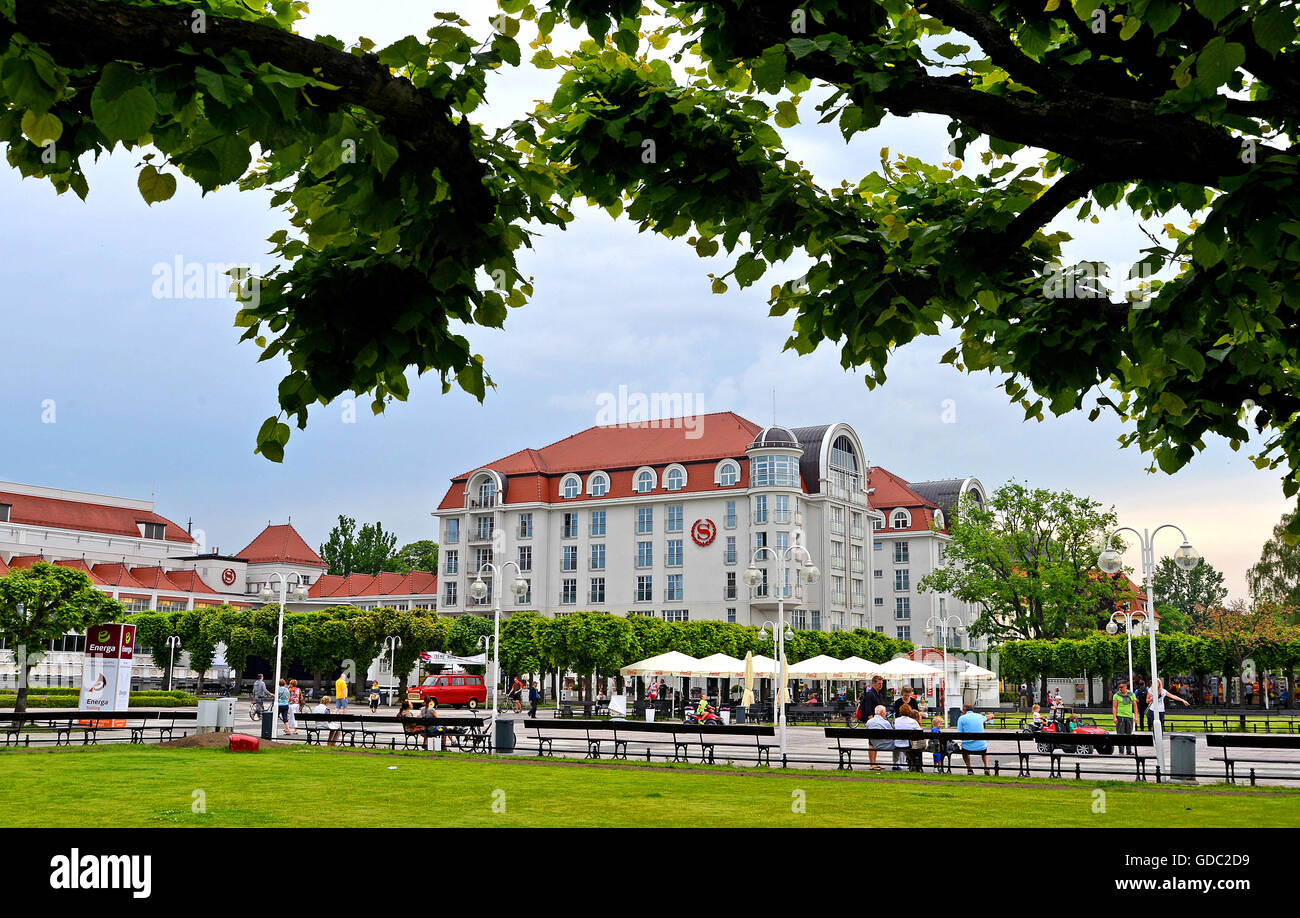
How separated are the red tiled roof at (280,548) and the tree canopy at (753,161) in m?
104

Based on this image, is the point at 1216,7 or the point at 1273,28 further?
the point at 1273,28

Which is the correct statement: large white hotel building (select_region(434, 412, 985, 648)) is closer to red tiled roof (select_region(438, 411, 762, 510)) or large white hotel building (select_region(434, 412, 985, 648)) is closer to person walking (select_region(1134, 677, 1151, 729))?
red tiled roof (select_region(438, 411, 762, 510))

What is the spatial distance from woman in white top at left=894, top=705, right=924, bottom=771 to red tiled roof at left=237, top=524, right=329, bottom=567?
296 ft

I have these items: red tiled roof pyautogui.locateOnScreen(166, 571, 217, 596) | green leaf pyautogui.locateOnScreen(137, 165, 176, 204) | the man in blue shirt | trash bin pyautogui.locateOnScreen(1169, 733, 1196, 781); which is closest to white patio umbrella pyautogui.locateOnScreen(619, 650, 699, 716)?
the man in blue shirt

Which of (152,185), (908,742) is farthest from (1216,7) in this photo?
(908,742)

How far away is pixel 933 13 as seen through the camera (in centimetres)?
572

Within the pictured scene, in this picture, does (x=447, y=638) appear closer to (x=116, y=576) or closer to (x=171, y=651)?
(x=171, y=651)

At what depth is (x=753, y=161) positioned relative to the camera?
654 cm

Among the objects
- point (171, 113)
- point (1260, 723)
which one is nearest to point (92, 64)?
point (171, 113)

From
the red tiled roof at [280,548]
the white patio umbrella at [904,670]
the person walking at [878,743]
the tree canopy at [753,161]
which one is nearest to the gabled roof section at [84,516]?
the red tiled roof at [280,548]

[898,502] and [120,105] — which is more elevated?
[898,502]

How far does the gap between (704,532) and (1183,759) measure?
6162cm

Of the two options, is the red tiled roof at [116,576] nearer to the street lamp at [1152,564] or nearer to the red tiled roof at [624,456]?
the red tiled roof at [624,456]
